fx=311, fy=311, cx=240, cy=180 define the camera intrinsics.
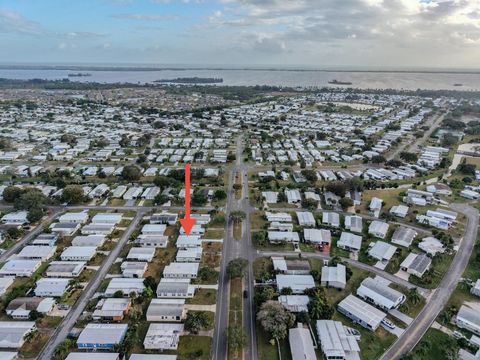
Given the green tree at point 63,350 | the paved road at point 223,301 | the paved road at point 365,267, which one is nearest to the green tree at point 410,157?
the paved road at point 365,267

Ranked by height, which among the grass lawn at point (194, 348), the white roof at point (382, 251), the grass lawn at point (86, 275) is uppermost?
the white roof at point (382, 251)

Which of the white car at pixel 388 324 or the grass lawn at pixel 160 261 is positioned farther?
the grass lawn at pixel 160 261

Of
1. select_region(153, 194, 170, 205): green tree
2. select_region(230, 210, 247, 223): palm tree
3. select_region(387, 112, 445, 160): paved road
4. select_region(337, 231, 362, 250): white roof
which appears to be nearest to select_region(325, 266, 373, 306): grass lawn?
select_region(337, 231, 362, 250): white roof

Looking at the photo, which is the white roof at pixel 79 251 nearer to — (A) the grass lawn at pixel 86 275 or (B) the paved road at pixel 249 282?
(A) the grass lawn at pixel 86 275

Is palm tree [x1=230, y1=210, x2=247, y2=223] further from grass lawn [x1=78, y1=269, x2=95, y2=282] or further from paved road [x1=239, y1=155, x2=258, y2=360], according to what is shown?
grass lawn [x1=78, y1=269, x2=95, y2=282]

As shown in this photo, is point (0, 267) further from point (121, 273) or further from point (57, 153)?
point (57, 153)
